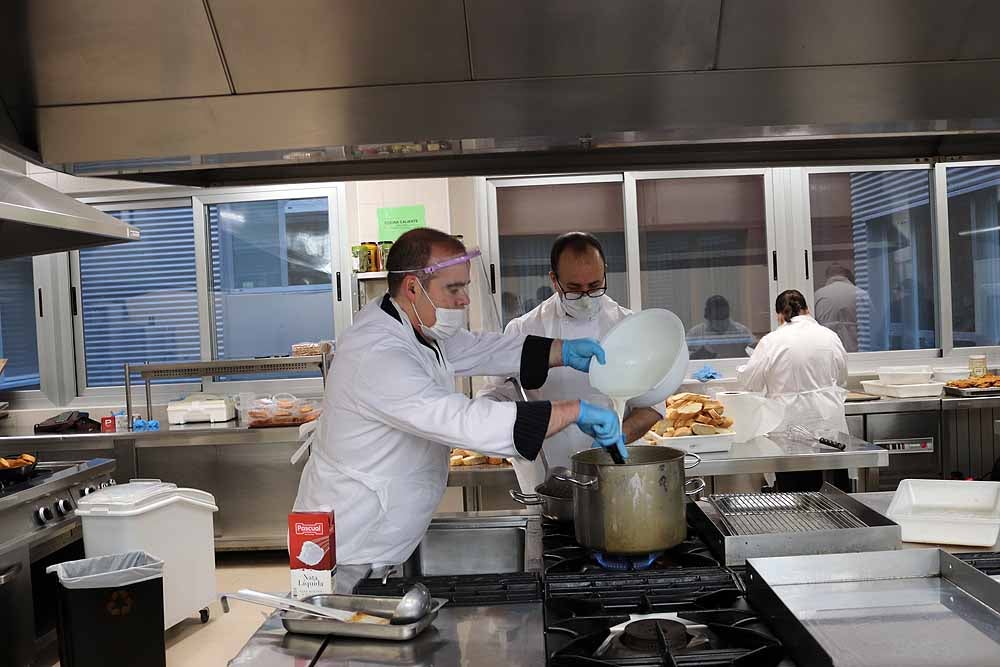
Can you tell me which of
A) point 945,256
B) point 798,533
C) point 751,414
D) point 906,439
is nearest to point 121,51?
point 798,533

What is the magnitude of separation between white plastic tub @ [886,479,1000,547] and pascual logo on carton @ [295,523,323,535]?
4.00 ft

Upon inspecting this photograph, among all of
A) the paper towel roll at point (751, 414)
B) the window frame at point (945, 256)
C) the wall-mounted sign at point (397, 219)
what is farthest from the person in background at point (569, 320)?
the window frame at point (945, 256)

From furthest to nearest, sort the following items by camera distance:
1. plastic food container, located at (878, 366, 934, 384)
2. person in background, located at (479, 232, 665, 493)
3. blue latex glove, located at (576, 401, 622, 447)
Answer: plastic food container, located at (878, 366, 934, 384), person in background, located at (479, 232, 665, 493), blue latex glove, located at (576, 401, 622, 447)

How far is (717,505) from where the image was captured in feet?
6.38

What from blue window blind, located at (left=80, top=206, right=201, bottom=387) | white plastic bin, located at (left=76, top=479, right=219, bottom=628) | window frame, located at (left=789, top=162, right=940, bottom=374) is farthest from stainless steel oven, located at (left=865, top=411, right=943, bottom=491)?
blue window blind, located at (left=80, top=206, right=201, bottom=387)

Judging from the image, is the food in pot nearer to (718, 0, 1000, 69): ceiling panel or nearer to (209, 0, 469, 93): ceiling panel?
(718, 0, 1000, 69): ceiling panel

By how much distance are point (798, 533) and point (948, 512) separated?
0.52 meters

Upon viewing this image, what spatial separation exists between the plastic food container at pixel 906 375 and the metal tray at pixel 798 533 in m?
3.48

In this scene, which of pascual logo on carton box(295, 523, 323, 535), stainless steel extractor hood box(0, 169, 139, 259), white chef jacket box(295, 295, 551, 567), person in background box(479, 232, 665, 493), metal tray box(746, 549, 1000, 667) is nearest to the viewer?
metal tray box(746, 549, 1000, 667)

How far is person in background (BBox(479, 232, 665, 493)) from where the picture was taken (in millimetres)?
2969

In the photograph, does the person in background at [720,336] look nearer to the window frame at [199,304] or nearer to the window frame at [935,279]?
the window frame at [935,279]

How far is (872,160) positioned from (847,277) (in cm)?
330

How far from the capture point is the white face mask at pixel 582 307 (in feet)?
9.93

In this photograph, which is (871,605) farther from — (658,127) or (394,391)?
(658,127)
